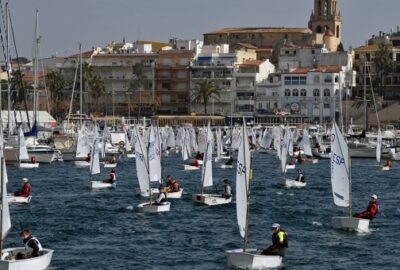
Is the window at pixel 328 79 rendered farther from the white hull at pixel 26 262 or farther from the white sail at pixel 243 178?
the white hull at pixel 26 262

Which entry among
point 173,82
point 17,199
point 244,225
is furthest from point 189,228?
point 173,82

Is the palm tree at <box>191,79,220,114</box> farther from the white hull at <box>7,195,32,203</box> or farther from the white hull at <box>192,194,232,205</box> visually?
the white hull at <box>7,195,32,203</box>

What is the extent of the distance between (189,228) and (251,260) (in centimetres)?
1358

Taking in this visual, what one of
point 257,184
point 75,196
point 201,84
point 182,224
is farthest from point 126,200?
point 201,84

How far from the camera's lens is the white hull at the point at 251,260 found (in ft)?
130

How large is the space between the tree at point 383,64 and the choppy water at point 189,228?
4366 inches

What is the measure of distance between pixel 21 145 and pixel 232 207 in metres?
39.3

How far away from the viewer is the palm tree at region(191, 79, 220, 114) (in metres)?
189

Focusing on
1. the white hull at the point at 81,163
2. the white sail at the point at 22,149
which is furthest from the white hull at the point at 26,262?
the white hull at the point at 81,163

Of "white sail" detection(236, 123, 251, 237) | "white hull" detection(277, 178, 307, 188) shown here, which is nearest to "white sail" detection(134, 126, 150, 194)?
"white hull" detection(277, 178, 307, 188)

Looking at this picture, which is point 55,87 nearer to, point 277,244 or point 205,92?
point 205,92

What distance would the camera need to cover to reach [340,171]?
171ft

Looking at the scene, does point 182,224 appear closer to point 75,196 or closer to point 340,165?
point 340,165

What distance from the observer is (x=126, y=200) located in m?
66.3
